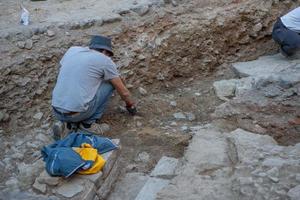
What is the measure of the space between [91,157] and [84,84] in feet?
3.32

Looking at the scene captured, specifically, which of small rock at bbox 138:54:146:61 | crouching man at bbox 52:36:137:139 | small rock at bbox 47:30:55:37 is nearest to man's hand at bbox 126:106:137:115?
crouching man at bbox 52:36:137:139

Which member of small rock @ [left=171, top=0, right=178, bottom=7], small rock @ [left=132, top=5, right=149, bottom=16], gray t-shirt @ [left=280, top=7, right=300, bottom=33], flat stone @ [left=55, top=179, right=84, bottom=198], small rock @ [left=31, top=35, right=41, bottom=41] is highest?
gray t-shirt @ [left=280, top=7, right=300, bottom=33]

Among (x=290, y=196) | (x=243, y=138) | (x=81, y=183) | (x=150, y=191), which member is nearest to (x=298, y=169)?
(x=290, y=196)

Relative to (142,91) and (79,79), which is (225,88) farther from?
(79,79)

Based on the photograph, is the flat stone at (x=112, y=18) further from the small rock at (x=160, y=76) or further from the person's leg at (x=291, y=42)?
the person's leg at (x=291, y=42)

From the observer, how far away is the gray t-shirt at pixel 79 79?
461cm

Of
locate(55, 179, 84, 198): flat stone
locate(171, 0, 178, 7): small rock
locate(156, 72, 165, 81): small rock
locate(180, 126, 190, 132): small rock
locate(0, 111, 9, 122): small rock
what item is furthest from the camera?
locate(171, 0, 178, 7): small rock

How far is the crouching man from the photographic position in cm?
462

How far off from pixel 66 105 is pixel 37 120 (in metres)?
0.75

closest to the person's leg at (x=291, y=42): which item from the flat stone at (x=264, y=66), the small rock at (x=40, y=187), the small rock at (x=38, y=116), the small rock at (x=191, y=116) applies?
the flat stone at (x=264, y=66)

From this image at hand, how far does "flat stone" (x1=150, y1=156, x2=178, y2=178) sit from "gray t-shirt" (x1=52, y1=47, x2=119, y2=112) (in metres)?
1.00

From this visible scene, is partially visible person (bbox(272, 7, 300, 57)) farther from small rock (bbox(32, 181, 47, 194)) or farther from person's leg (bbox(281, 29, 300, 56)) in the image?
small rock (bbox(32, 181, 47, 194))

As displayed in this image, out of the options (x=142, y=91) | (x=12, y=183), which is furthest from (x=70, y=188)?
(x=142, y=91)

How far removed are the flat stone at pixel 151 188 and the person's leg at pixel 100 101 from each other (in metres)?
1.16
